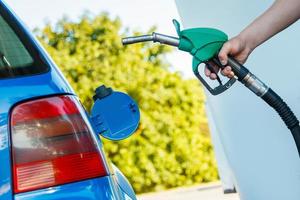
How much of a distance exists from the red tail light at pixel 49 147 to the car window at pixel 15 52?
101 mm

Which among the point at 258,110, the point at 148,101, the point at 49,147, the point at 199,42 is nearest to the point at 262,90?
the point at 199,42

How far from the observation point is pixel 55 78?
1.95 metres

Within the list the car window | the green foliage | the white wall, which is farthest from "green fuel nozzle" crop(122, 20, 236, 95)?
the green foliage

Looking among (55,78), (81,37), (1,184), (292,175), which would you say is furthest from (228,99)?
(81,37)

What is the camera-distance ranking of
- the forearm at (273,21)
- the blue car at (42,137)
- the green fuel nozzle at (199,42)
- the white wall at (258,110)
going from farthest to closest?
the white wall at (258,110), the forearm at (273,21), the green fuel nozzle at (199,42), the blue car at (42,137)

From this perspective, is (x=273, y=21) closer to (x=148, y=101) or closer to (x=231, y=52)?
(x=231, y=52)

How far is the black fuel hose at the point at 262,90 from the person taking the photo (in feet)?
6.75

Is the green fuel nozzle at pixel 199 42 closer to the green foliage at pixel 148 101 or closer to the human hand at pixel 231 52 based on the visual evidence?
the human hand at pixel 231 52

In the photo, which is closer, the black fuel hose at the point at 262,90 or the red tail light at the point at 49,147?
the red tail light at the point at 49,147

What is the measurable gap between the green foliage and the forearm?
1037cm

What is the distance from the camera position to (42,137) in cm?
185

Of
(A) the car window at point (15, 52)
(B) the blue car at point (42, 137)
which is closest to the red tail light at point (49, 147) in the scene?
(B) the blue car at point (42, 137)

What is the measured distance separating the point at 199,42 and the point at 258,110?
1.09 m

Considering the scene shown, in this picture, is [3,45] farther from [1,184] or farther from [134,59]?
[134,59]
